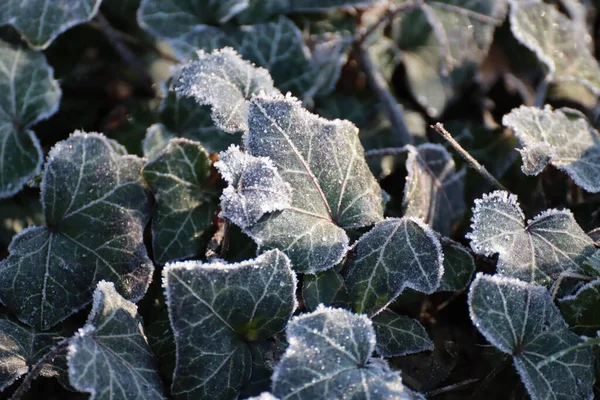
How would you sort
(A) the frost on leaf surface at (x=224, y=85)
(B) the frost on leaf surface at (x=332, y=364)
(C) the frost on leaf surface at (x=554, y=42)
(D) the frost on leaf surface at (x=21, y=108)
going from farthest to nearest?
(C) the frost on leaf surface at (x=554, y=42) → (D) the frost on leaf surface at (x=21, y=108) → (A) the frost on leaf surface at (x=224, y=85) → (B) the frost on leaf surface at (x=332, y=364)

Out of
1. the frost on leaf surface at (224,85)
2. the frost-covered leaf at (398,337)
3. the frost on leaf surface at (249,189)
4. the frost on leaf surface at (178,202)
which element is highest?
the frost on leaf surface at (224,85)

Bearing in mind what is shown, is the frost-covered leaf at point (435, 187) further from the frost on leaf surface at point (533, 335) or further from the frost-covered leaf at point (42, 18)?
the frost-covered leaf at point (42, 18)

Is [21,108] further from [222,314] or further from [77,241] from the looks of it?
[222,314]

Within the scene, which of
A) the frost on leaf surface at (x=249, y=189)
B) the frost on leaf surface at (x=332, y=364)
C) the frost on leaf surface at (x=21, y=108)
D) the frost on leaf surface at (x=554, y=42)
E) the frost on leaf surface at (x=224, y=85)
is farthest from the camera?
the frost on leaf surface at (x=554, y=42)

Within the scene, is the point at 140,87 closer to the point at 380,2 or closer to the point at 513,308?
the point at 380,2

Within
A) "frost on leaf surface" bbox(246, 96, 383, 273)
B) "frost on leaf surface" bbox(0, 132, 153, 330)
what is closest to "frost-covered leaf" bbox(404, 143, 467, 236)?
"frost on leaf surface" bbox(246, 96, 383, 273)

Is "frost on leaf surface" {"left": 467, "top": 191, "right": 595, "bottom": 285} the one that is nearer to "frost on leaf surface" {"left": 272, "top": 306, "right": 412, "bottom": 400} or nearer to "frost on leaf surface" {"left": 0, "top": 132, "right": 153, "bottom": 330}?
"frost on leaf surface" {"left": 272, "top": 306, "right": 412, "bottom": 400}

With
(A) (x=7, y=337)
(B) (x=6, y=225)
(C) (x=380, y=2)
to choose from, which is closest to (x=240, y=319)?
(A) (x=7, y=337)

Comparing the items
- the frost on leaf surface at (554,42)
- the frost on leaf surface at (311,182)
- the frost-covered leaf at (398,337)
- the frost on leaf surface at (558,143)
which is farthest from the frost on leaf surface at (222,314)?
the frost on leaf surface at (554,42)
